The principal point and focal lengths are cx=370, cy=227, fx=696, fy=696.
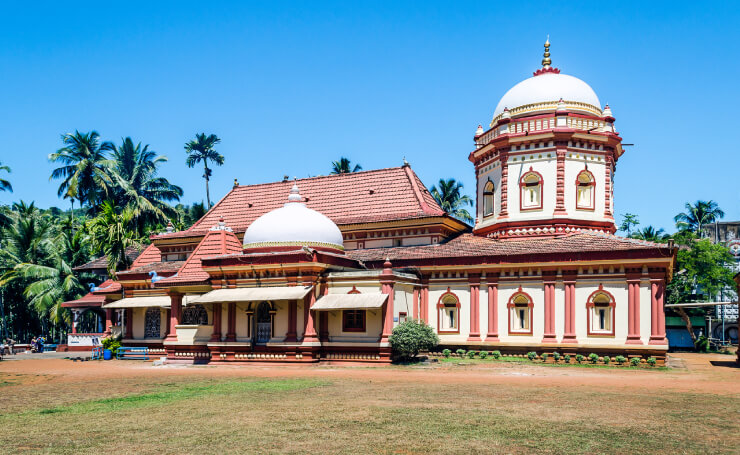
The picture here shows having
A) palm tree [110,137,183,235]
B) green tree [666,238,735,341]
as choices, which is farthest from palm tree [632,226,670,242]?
palm tree [110,137,183,235]

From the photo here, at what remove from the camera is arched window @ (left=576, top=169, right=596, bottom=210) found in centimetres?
3188

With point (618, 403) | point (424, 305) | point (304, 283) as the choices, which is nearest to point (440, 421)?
point (618, 403)

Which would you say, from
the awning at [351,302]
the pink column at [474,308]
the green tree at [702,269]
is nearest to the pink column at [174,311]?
the awning at [351,302]

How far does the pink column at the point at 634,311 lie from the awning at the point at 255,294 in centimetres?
1250

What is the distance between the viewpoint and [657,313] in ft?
87.2

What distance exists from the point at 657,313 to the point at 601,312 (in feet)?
6.95

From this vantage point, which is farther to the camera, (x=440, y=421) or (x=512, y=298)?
(x=512, y=298)

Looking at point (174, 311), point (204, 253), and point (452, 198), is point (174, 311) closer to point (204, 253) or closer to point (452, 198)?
point (204, 253)

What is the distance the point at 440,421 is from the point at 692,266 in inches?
1500

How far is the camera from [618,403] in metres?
14.9

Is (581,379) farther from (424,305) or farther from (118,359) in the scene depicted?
(118,359)

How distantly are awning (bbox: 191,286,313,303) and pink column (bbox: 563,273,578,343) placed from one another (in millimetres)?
10331

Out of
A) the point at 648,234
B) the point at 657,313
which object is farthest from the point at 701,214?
the point at 657,313

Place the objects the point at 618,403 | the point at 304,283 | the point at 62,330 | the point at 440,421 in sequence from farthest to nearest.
A: 1. the point at 62,330
2. the point at 304,283
3. the point at 618,403
4. the point at 440,421
